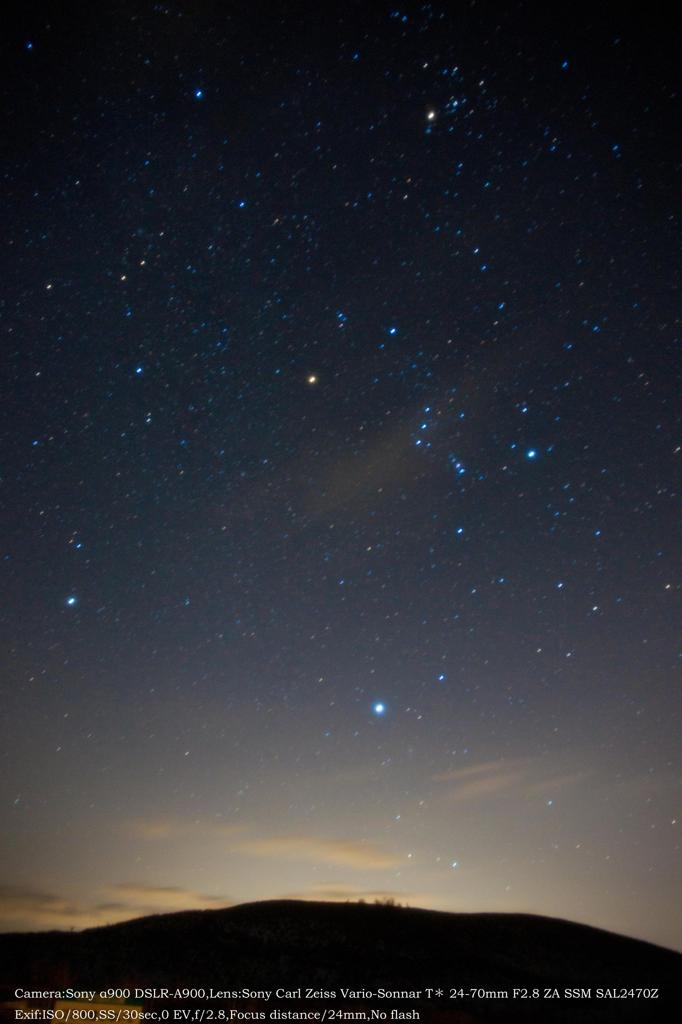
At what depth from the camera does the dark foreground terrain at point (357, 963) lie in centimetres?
1859

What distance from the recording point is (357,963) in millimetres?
21641

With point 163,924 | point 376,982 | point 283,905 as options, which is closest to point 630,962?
point 376,982

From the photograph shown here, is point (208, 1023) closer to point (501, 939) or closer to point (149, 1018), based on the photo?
point (149, 1018)

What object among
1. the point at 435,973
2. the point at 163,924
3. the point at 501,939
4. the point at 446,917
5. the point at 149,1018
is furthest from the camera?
the point at 446,917

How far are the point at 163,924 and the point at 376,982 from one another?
835 cm

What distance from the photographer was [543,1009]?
748 inches

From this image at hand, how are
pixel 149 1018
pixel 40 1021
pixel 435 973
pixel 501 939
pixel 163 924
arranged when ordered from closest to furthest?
pixel 40 1021, pixel 149 1018, pixel 435 973, pixel 163 924, pixel 501 939

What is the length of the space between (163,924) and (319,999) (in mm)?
8350

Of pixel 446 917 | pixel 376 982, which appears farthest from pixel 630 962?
pixel 376 982

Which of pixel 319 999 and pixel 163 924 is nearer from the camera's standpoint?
pixel 319 999

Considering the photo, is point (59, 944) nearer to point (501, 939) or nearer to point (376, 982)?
point (376, 982)

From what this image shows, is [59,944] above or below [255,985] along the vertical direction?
above

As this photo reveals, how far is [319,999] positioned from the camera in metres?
18.2

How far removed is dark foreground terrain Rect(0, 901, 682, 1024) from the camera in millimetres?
18594
